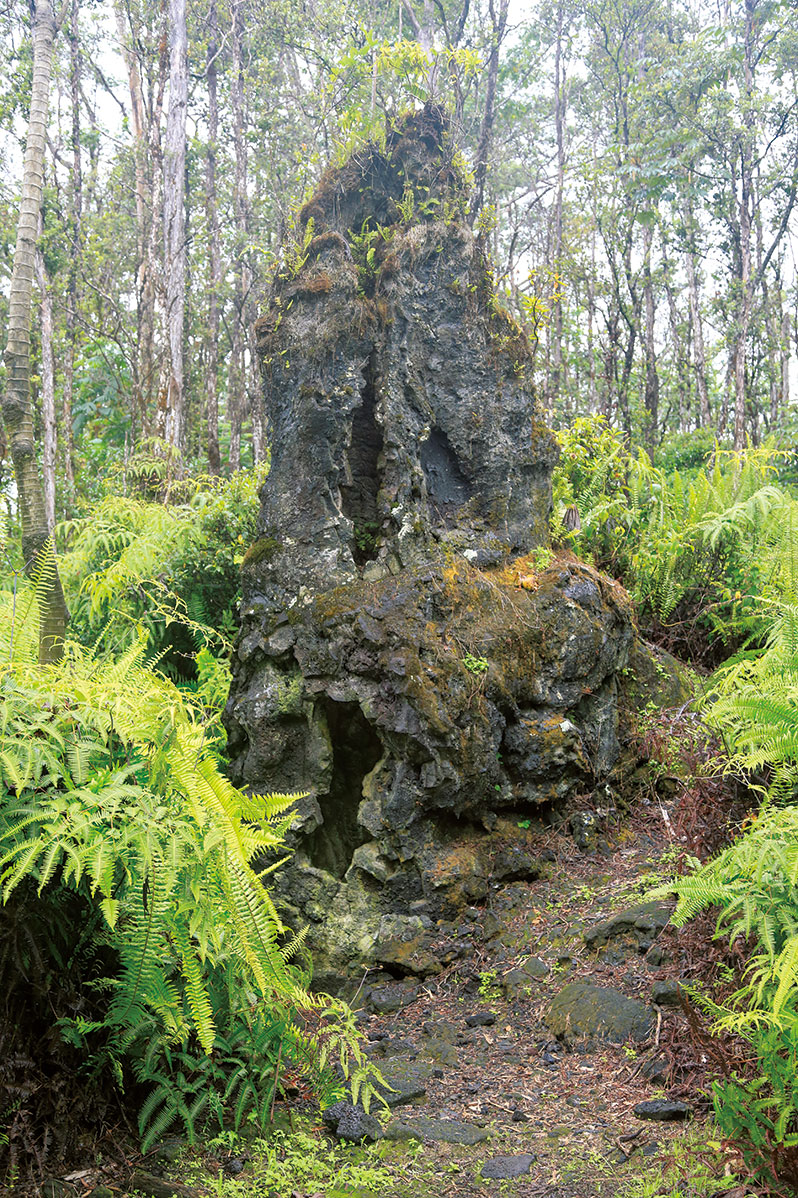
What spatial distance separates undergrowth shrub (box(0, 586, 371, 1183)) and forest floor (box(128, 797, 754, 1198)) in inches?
11.3

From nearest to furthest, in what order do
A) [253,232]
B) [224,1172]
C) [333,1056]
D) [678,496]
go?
[224,1172] → [333,1056] → [678,496] → [253,232]

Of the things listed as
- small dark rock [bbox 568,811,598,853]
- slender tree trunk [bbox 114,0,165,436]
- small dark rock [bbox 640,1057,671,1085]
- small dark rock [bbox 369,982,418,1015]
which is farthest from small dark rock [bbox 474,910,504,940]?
slender tree trunk [bbox 114,0,165,436]

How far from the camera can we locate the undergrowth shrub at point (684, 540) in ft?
21.9

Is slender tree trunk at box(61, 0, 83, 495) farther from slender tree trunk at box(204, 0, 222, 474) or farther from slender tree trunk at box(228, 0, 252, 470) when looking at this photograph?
slender tree trunk at box(228, 0, 252, 470)

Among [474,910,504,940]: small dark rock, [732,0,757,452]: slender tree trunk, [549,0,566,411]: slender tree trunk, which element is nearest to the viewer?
[474,910,504,940]: small dark rock

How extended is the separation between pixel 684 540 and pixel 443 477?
2410 mm

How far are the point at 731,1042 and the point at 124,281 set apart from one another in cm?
2369

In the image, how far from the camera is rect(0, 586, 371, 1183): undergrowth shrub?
240 cm

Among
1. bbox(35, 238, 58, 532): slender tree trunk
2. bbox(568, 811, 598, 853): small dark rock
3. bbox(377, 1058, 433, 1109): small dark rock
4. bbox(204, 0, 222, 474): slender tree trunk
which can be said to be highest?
bbox(204, 0, 222, 474): slender tree trunk

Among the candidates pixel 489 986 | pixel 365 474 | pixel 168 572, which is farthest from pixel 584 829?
pixel 168 572

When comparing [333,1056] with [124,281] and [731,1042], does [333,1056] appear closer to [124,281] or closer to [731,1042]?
[731,1042]

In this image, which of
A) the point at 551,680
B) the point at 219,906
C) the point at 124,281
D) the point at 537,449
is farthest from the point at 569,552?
the point at 124,281

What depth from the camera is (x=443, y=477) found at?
597 centimetres

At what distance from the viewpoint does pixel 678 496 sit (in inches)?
299
